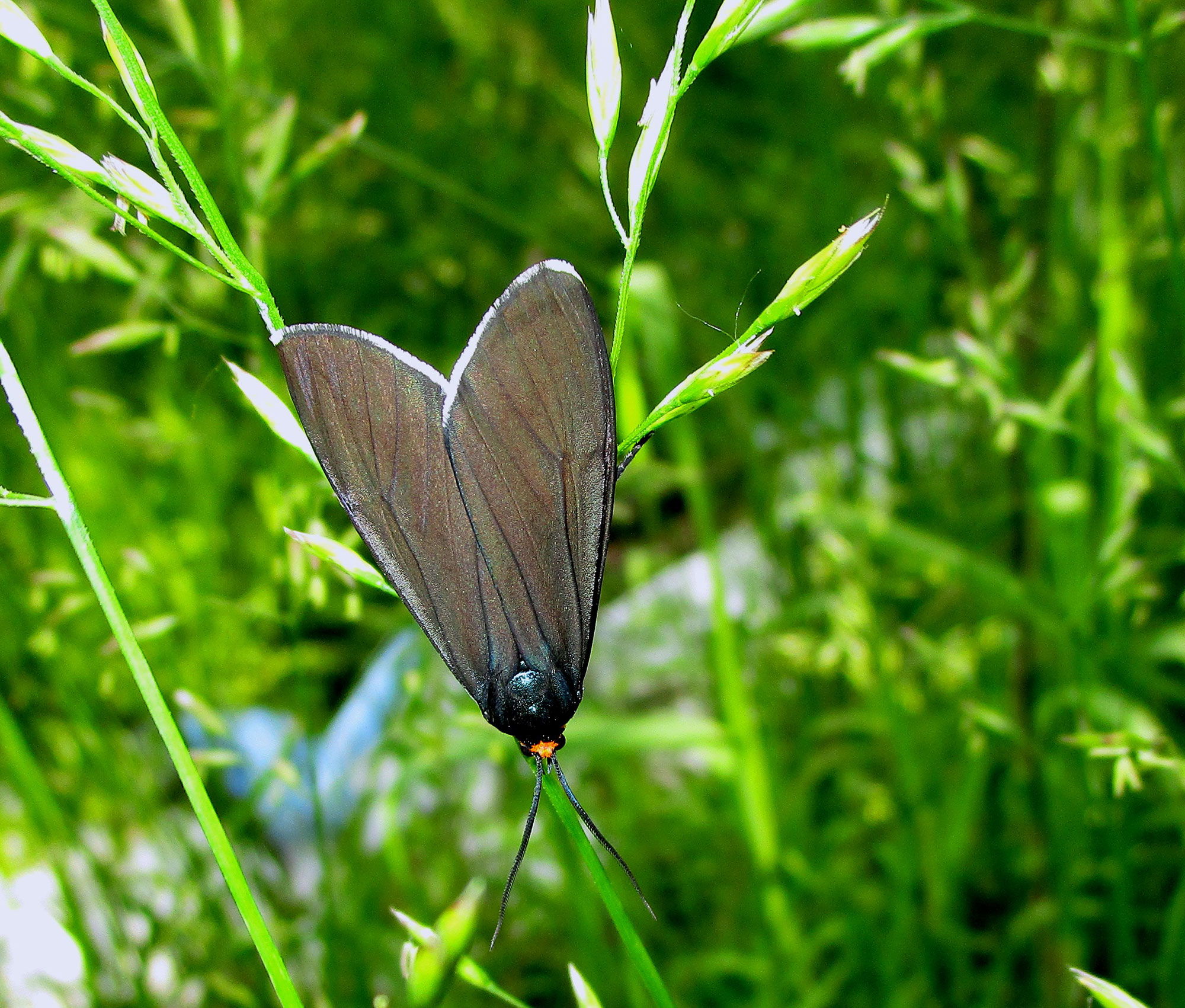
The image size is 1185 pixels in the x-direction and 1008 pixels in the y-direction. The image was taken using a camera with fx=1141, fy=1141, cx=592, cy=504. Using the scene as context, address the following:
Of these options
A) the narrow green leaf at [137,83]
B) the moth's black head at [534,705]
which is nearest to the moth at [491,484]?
the moth's black head at [534,705]

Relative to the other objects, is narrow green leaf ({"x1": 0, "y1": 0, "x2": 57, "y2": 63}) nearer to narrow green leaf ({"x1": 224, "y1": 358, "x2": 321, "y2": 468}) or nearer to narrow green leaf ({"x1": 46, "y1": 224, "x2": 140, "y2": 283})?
narrow green leaf ({"x1": 224, "y1": 358, "x2": 321, "y2": 468})

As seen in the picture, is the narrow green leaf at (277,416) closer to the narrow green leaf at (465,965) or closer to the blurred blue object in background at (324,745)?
the narrow green leaf at (465,965)

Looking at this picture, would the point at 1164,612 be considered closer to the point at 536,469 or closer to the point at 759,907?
the point at 759,907

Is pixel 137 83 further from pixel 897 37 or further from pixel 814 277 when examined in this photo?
pixel 897 37

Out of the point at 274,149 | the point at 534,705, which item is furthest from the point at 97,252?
the point at 534,705

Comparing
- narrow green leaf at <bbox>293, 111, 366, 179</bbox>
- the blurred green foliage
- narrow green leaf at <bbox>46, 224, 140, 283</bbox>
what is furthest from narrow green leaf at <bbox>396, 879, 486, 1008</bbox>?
narrow green leaf at <bbox>46, 224, 140, 283</bbox>

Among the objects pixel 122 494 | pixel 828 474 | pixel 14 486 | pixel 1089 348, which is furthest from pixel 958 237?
pixel 14 486
